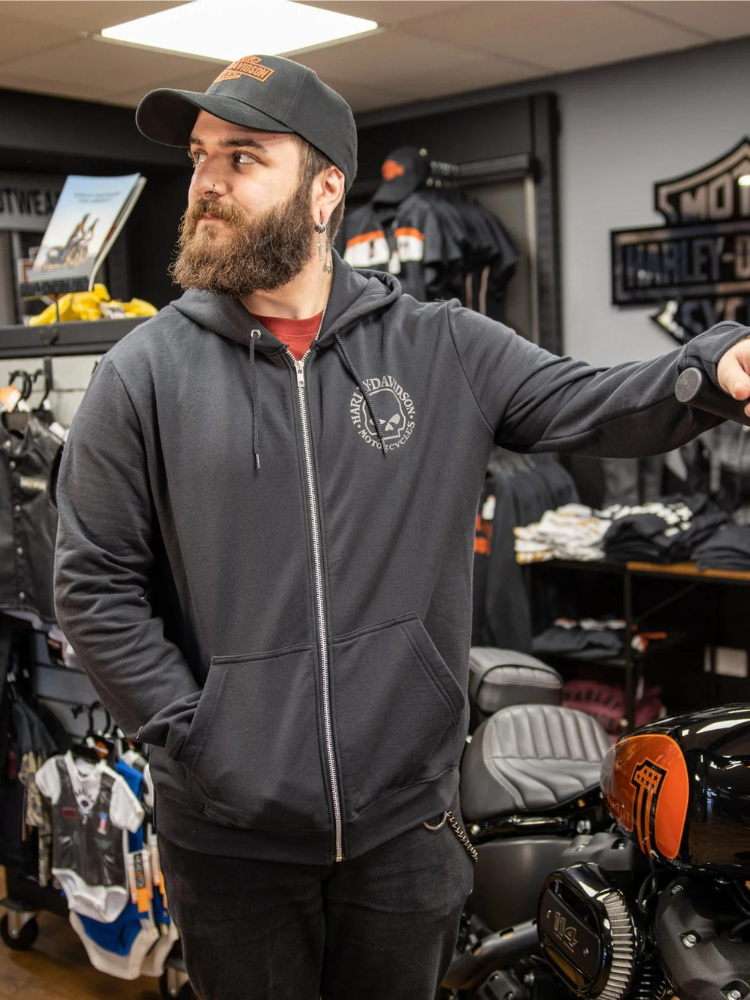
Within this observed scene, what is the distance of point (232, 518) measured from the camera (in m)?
1.48

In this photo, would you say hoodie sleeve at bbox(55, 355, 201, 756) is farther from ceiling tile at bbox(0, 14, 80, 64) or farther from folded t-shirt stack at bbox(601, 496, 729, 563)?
ceiling tile at bbox(0, 14, 80, 64)

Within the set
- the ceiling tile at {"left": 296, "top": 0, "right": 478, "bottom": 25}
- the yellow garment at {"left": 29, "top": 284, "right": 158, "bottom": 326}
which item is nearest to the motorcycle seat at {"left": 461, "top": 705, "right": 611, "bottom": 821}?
the yellow garment at {"left": 29, "top": 284, "right": 158, "bottom": 326}

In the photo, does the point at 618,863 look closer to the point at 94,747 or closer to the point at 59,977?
the point at 94,747

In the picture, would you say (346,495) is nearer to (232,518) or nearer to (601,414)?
(232,518)

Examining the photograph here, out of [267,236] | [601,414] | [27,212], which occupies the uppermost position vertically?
[27,212]

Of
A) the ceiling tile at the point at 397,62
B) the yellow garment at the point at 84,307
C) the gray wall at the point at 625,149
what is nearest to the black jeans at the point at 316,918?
the yellow garment at the point at 84,307

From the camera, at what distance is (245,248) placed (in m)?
1.55

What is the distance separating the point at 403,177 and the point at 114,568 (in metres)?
3.75

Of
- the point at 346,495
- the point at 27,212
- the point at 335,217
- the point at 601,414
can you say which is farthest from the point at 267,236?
the point at 27,212

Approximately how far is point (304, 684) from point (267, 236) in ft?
1.99

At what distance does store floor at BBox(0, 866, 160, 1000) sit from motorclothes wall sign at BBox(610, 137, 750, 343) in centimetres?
323

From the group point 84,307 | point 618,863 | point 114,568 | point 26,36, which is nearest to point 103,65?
point 26,36

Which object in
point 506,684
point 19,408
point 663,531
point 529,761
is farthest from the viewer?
point 663,531

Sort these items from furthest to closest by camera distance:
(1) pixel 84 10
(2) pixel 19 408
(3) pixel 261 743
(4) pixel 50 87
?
(4) pixel 50 87
(1) pixel 84 10
(2) pixel 19 408
(3) pixel 261 743
